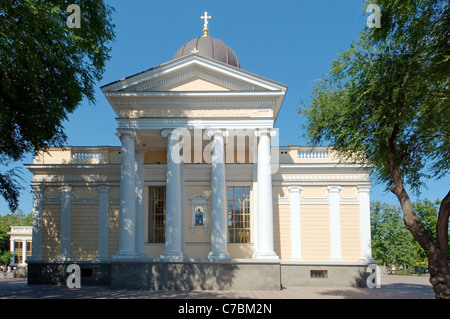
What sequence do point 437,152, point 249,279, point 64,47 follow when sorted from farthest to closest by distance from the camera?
point 249,279
point 64,47
point 437,152

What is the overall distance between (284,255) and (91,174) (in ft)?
39.4

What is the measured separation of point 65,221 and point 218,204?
962 centimetres

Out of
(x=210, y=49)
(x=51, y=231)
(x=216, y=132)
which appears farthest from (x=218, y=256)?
(x=210, y=49)

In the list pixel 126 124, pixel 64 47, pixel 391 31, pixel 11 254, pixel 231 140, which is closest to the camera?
pixel 391 31

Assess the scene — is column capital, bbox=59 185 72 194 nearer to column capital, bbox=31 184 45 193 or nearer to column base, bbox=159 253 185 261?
column capital, bbox=31 184 45 193

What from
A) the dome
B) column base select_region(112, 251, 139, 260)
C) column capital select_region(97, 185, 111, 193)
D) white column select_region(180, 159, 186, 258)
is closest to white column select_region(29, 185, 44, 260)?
column capital select_region(97, 185, 111, 193)

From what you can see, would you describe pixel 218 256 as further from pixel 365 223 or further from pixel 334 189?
pixel 365 223

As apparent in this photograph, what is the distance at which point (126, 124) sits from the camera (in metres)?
23.4

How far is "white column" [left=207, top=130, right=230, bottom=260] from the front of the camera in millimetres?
22302

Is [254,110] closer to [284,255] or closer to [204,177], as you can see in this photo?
[204,177]

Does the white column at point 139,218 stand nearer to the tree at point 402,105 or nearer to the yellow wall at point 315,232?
the yellow wall at point 315,232

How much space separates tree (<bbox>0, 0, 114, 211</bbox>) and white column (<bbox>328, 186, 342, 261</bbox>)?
1403cm

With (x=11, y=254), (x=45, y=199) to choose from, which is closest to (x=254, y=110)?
(x=45, y=199)

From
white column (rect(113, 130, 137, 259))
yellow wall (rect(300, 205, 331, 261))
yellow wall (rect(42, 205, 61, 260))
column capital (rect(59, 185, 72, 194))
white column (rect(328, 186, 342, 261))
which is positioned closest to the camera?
white column (rect(113, 130, 137, 259))
